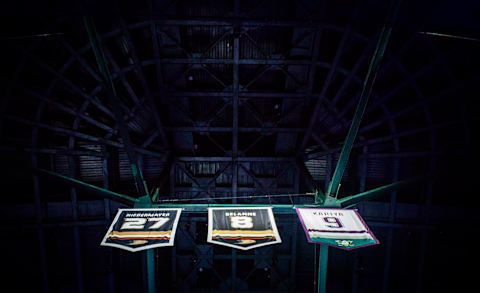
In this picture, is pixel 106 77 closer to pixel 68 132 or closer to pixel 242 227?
pixel 68 132

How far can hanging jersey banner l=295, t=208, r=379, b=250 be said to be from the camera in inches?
221

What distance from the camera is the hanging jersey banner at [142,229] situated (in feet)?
18.2

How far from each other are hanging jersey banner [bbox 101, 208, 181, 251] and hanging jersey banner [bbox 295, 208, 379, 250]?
149 inches

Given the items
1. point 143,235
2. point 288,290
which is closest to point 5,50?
point 143,235

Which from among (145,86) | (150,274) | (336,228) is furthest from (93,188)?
(336,228)

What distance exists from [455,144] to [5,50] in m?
17.6

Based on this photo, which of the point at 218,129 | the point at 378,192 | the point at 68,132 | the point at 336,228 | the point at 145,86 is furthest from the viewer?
the point at 218,129

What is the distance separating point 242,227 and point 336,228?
2.61 meters

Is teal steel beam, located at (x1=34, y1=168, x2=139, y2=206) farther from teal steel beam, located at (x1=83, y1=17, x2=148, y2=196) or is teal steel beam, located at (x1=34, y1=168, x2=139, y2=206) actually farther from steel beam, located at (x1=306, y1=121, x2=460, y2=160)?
steel beam, located at (x1=306, y1=121, x2=460, y2=160)

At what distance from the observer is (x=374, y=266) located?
11.4 m

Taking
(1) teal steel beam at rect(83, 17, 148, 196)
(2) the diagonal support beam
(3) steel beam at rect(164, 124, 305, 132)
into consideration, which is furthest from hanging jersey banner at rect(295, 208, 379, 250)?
(1) teal steel beam at rect(83, 17, 148, 196)

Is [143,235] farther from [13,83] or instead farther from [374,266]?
[374,266]

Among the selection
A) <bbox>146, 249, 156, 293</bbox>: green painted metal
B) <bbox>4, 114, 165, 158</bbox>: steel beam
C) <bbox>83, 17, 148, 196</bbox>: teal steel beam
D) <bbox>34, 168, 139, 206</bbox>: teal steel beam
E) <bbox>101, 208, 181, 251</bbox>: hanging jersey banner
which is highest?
<bbox>83, 17, 148, 196</bbox>: teal steel beam

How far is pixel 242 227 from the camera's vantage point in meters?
6.16
